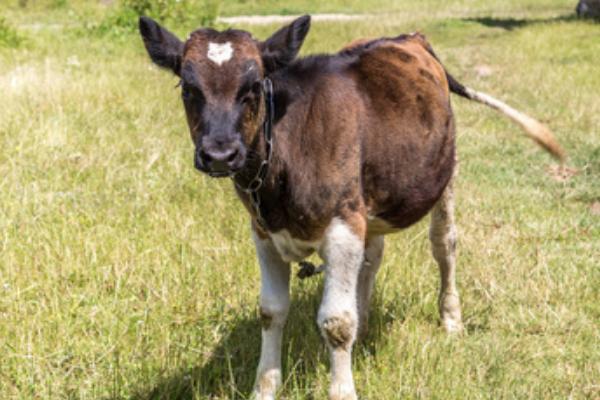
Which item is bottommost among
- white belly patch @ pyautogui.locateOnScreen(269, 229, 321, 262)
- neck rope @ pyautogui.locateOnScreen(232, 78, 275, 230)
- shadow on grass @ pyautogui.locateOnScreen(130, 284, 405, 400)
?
shadow on grass @ pyautogui.locateOnScreen(130, 284, 405, 400)

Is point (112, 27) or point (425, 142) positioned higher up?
point (425, 142)

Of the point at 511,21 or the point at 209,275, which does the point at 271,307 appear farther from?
the point at 511,21

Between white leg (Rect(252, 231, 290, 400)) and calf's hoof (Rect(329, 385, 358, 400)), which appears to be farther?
white leg (Rect(252, 231, 290, 400))

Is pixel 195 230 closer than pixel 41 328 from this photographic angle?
No

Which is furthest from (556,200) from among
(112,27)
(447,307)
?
(112,27)

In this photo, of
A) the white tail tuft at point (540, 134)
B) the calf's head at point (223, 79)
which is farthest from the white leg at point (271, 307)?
the white tail tuft at point (540, 134)

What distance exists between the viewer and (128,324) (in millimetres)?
4613

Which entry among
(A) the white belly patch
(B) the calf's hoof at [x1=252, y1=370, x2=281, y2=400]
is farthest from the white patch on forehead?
(B) the calf's hoof at [x1=252, y1=370, x2=281, y2=400]

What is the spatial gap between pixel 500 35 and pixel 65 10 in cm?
1826

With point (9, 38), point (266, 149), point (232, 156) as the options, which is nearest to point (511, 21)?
point (9, 38)

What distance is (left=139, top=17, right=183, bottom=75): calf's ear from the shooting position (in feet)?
12.7

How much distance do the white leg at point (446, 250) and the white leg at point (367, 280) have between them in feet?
1.61

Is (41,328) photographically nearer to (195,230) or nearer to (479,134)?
(195,230)

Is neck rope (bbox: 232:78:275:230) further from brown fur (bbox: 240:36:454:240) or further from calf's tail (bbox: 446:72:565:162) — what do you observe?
calf's tail (bbox: 446:72:565:162)
